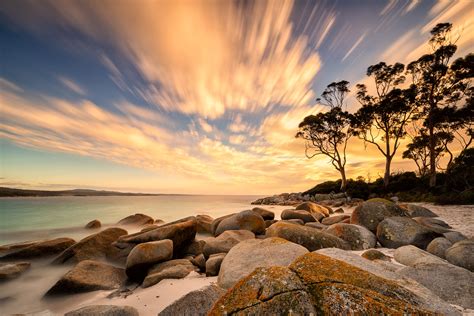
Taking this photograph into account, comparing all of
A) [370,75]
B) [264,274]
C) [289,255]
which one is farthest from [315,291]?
[370,75]

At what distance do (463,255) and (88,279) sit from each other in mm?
8796

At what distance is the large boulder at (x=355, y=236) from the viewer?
21.3ft

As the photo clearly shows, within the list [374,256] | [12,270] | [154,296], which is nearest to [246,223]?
[374,256]

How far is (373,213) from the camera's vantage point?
811 cm

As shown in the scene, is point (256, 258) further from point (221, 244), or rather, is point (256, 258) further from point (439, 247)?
point (439, 247)

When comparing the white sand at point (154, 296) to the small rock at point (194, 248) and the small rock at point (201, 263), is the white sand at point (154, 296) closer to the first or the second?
the small rock at point (201, 263)

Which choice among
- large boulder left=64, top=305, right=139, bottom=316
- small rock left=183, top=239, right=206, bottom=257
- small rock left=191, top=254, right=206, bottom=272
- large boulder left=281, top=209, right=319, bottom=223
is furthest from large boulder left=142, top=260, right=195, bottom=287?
large boulder left=281, top=209, right=319, bottom=223

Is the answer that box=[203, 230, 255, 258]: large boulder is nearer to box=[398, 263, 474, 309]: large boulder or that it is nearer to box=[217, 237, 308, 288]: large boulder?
box=[217, 237, 308, 288]: large boulder

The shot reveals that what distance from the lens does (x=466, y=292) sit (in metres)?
3.06

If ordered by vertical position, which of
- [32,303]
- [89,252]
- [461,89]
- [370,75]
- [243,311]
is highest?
[370,75]

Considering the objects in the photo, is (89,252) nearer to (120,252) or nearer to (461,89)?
(120,252)

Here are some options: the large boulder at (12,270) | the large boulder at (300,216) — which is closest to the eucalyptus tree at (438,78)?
the large boulder at (300,216)

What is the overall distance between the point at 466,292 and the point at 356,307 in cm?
302

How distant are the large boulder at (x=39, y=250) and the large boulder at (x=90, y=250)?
2.77 ft
